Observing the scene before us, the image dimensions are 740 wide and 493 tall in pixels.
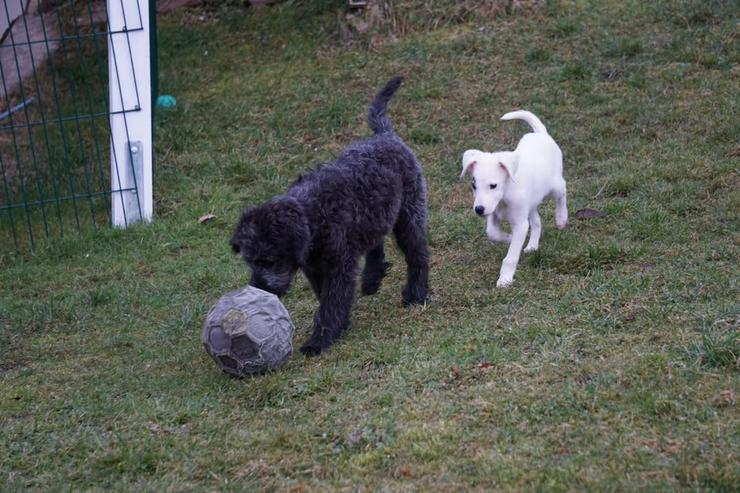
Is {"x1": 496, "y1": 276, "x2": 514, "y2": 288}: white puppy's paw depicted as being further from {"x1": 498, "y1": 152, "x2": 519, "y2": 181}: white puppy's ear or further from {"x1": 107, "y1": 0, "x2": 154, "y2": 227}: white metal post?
{"x1": 107, "y1": 0, "x2": 154, "y2": 227}: white metal post

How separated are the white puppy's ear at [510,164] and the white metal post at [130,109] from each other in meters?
3.44

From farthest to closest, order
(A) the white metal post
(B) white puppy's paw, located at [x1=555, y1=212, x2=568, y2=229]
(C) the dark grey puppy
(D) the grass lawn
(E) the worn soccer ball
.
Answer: (A) the white metal post, (B) white puppy's paw, located at [x1=555, y1=212, x2=568, y2=229], (C) the dark grey puppy, (E) the worn soccer ball, (D) the grass lawn

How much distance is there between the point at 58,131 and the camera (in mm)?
9766

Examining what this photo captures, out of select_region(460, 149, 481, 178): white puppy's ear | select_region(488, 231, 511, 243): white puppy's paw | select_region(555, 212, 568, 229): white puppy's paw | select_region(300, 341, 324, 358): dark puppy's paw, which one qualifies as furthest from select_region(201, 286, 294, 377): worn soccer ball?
select_region(555, 212, 568, 229): white puppy's paw

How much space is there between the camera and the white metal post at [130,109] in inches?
315

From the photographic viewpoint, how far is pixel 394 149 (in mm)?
5789

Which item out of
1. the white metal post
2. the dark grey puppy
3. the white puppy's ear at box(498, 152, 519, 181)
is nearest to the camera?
the dark grey puppy

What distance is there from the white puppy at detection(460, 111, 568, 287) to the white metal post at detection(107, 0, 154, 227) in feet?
10.6

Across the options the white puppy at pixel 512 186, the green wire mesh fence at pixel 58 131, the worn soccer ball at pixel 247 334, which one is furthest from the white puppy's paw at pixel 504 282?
the green wire mesh fence at pixel 58 131

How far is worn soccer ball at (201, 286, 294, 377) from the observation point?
15.2ft

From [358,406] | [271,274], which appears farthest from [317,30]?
[358,406]

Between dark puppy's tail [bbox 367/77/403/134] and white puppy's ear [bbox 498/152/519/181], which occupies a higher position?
dark puppy's tail [bbox 367/77/403/134]

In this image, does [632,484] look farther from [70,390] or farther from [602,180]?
[602,180]

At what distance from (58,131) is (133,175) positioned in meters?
2.12
